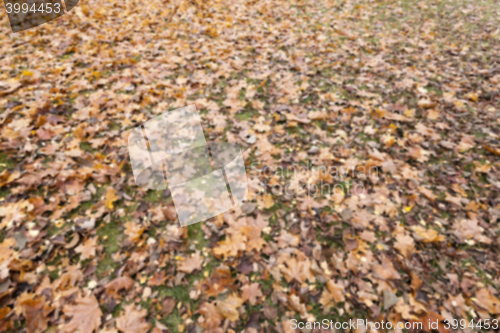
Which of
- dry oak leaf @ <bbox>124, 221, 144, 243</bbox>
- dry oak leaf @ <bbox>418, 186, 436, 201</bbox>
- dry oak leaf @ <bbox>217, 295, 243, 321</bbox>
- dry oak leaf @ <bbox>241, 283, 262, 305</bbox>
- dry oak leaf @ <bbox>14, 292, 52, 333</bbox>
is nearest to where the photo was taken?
dry oak leaf @ <bbox>14, 292, 52, 333</bbox>

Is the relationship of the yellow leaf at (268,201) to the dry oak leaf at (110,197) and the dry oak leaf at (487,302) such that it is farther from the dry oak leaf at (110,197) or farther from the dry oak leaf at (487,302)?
the dry oak leaf at (487,302)

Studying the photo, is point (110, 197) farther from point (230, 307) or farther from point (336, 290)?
point (336, 290)

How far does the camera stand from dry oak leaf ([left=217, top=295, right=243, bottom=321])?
2.03 meters

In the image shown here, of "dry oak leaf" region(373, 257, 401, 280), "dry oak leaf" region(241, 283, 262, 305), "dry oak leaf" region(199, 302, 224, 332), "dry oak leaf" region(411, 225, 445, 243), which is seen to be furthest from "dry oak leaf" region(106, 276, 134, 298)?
"dry oak leaf" region(411, 225, 445, 243)

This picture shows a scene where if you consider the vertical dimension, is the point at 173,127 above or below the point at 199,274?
above

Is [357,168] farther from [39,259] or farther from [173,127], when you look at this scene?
[39,259]

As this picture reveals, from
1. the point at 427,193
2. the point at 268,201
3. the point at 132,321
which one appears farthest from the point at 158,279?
the point at 427,193

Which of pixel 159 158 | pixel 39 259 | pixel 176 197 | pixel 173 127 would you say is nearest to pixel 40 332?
pixel 39 259

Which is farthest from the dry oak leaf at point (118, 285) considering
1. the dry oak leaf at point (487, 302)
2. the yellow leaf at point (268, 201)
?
the dry oak leaf at point (487, 302)

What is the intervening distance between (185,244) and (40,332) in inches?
48.4

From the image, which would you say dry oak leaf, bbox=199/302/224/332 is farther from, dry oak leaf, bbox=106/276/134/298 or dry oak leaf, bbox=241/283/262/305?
dry oak leaf, bbox=106/276/134/298

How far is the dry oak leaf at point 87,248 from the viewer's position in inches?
90.7

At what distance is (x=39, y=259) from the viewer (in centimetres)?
223

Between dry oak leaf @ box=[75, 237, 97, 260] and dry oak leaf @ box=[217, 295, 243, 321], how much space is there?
1309mm
